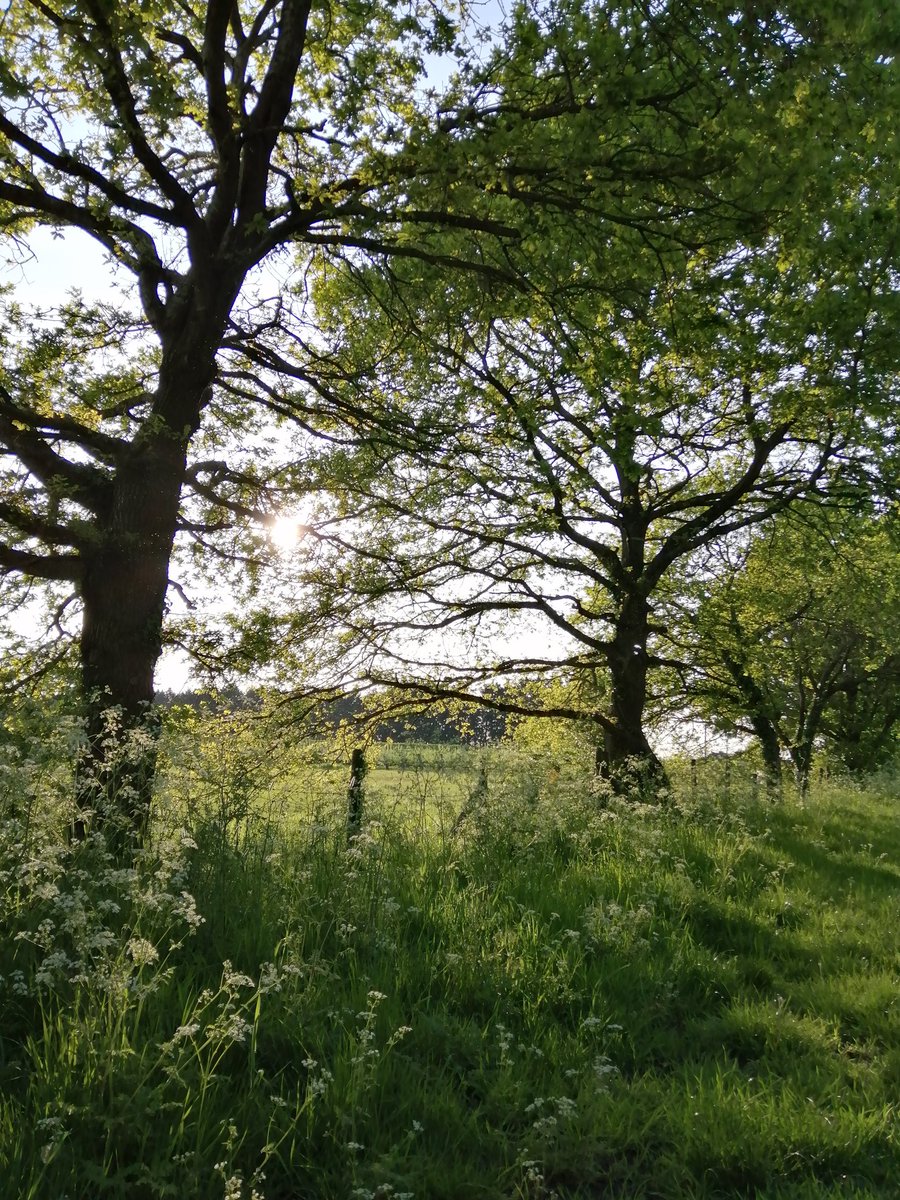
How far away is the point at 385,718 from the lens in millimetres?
14758

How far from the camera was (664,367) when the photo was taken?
11.5m

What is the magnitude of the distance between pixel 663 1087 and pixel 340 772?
7.54 meters

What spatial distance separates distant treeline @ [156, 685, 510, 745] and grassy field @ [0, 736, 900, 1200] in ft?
20.4

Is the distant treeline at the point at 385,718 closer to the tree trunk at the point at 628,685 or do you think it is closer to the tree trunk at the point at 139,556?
the tree trunk at the point at 628,685

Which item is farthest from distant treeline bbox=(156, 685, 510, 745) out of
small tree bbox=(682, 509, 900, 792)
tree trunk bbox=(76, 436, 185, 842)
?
small tree bbox=(682, 509, 900, 792)

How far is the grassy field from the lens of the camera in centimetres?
290

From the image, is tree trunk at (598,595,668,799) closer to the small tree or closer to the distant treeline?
the small tree

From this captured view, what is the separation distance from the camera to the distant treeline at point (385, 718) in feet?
41.5

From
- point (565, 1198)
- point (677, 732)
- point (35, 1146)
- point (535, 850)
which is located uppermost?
point (677, 732)

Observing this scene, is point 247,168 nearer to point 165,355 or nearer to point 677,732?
point 165,355

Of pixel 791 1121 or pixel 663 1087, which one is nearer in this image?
pixel 791 1121

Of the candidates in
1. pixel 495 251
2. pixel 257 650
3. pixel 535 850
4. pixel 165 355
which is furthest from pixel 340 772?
pixel 495 251

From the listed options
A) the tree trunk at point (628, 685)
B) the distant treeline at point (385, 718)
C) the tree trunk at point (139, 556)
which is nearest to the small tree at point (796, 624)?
the tree trunk at point (628, 685)

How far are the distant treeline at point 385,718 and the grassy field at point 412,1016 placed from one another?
6.23m
